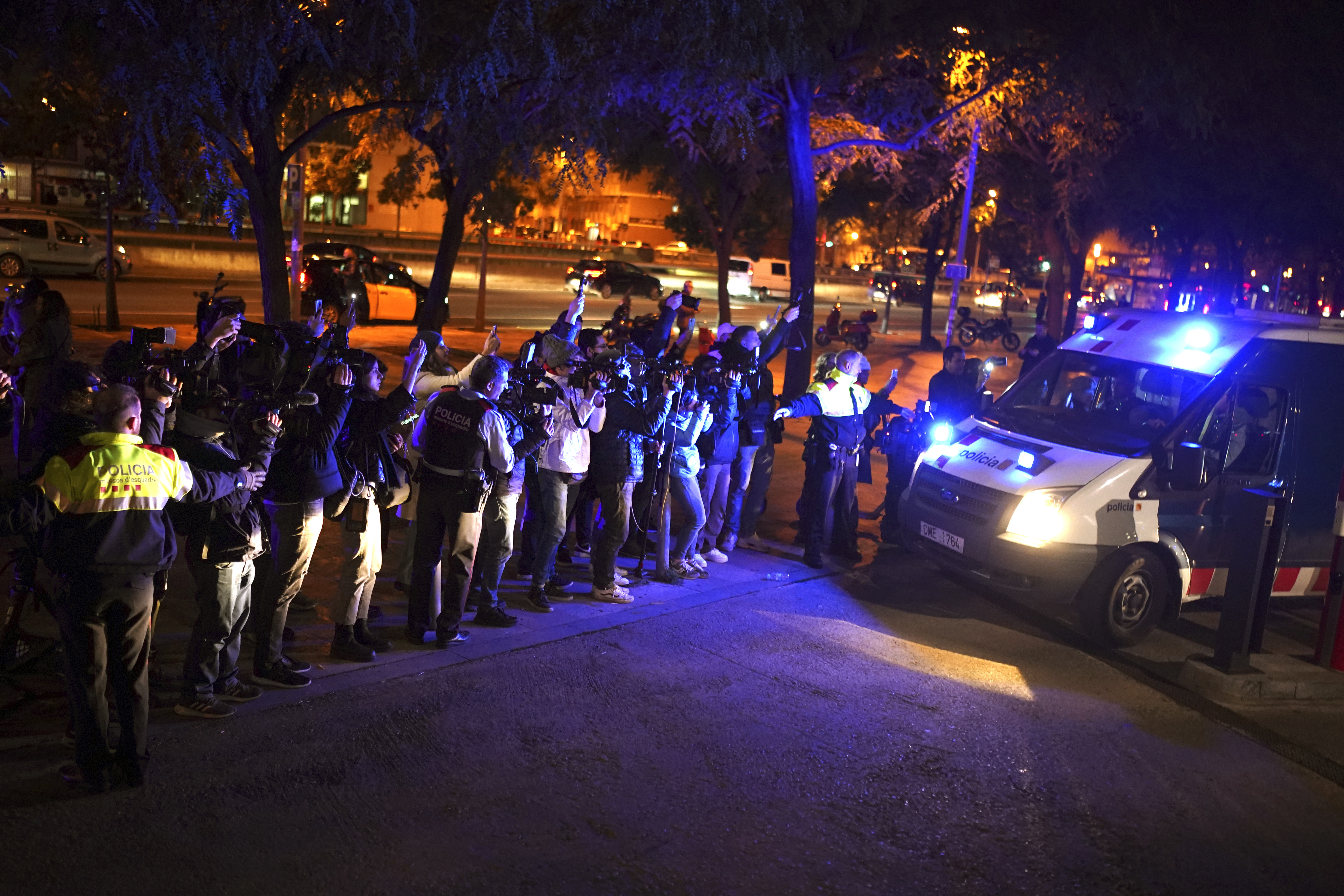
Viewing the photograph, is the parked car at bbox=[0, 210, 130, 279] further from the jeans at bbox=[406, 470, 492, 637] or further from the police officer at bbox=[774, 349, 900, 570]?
the jeans at bbox=[406, 470, 492, 637]

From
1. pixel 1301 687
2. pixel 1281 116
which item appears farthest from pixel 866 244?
pixel 1301 687

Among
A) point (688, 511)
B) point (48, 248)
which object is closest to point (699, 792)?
point (688, 511)

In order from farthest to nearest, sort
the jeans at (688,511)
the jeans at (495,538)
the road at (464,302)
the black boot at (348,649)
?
the road at (464,302), the jeans at (688,511), the jeans at (495,538), the black boot at (348,649)

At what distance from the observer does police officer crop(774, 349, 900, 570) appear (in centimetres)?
911

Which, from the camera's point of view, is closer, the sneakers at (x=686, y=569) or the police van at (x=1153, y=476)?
the police van at (x=1153, y=476)

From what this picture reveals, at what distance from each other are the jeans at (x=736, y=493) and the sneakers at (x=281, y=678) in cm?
412

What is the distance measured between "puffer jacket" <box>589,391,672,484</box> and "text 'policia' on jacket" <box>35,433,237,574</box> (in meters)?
3.55

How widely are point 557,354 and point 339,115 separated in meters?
6.35

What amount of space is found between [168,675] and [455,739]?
1.70 metres

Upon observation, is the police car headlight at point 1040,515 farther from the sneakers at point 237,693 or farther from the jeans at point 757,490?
the sneakers at point 237,693

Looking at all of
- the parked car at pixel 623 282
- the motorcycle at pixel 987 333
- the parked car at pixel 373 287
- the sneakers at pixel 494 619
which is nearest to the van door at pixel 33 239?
the parked car at pixel 373 287

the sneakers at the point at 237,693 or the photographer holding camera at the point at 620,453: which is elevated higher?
the photographer holding camera at the point at 620,453

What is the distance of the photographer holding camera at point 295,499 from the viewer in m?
5.88

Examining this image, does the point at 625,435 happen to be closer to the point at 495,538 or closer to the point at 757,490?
the point at 495,538
